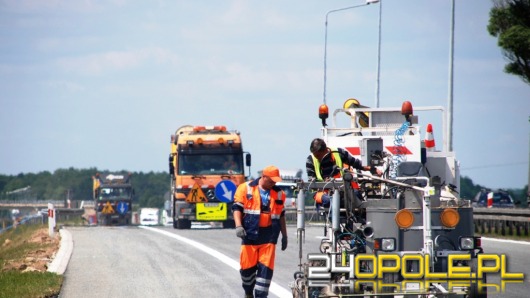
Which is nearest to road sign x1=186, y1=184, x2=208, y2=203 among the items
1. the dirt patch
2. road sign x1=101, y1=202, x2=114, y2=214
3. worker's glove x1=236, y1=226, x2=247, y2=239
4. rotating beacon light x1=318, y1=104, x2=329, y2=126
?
the dirt patch

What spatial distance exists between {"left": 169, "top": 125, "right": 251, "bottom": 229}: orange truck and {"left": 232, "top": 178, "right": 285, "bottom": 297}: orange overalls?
75.6ft

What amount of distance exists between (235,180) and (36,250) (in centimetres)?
1170

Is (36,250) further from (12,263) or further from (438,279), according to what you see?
(438,279)

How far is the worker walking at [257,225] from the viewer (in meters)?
13.1

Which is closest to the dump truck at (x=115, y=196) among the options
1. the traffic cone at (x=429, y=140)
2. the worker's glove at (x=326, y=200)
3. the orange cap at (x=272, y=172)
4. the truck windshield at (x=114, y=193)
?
the truck windshield at (x=114, y=193)

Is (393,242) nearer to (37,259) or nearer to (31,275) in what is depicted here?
(31,275)

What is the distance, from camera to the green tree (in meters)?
37.9

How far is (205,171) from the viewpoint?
36.7m

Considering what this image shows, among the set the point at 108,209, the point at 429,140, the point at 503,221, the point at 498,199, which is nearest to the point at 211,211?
the point at 503,221

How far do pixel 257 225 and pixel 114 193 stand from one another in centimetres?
5185

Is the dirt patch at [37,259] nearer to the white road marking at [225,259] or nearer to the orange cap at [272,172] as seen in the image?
the white road marking at [225,259]

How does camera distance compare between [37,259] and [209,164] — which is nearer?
[37,259]

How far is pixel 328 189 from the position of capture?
1288 cm

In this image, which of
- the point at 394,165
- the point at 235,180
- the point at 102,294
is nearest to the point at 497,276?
the point at 394,165
